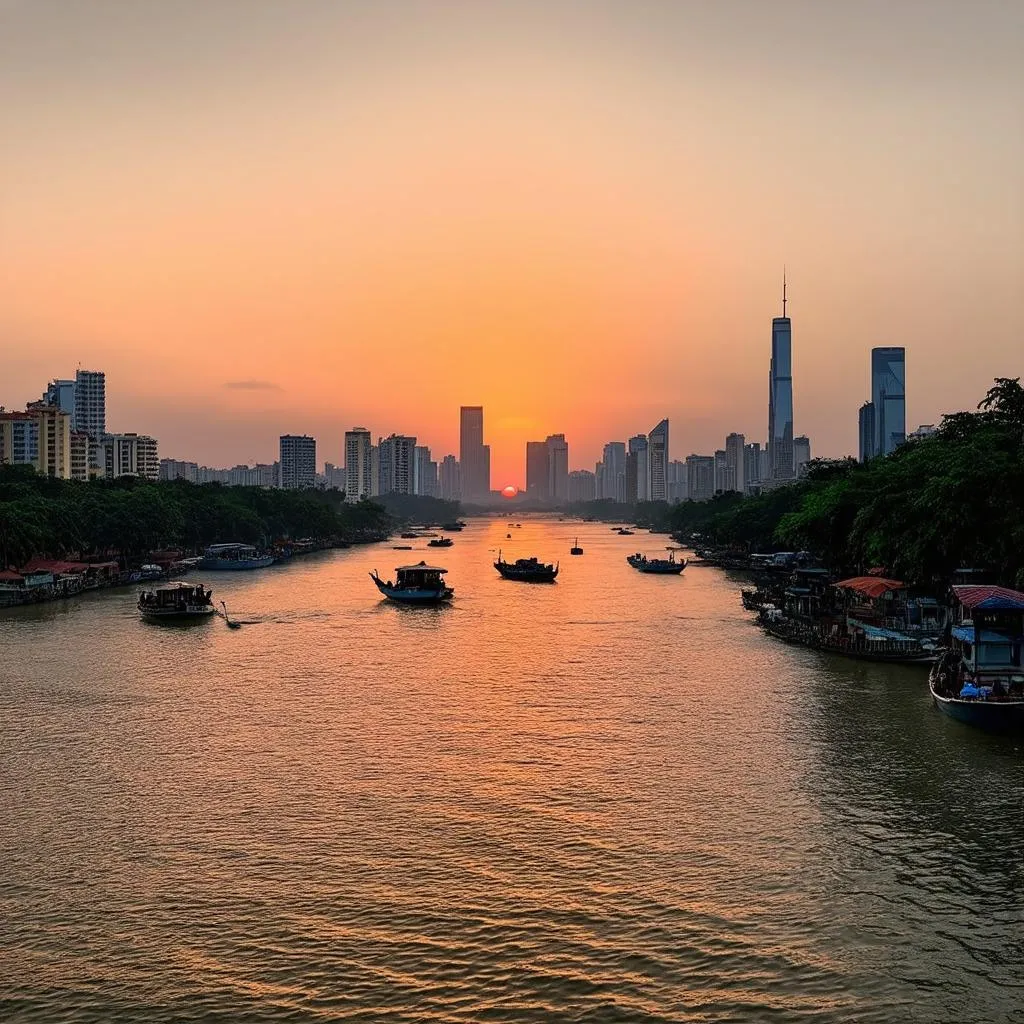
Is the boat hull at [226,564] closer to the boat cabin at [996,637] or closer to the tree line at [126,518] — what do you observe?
the tree line at [126,518]

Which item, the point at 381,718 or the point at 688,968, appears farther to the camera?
the point at 381,718

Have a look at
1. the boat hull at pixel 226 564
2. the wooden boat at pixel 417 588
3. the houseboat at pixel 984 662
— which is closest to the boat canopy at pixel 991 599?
the houseboat at pixel 984 662

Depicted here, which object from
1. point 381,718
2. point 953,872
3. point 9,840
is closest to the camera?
point 953,872

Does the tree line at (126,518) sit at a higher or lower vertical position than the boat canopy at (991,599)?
higher

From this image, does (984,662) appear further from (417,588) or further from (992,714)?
(417,588)

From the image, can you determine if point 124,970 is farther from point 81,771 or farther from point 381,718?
point 381,718

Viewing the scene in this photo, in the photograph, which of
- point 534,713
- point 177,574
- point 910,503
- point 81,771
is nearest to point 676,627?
point 910,503

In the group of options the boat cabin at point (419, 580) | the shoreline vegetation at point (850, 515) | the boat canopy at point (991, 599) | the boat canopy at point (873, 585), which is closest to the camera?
the boat canopy at point (991, 599)
